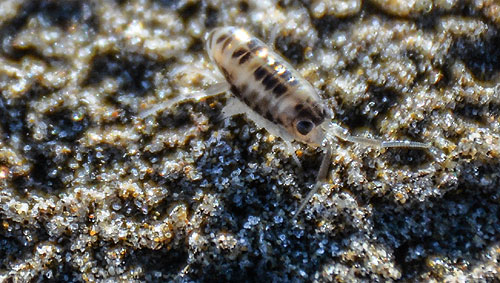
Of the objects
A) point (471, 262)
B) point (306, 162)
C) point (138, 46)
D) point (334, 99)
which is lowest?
point (471, 262)

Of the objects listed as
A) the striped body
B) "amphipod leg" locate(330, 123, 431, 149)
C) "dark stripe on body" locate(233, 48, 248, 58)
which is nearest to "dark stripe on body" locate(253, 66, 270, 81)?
the striped body

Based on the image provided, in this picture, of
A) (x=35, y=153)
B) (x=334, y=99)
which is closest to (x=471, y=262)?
(x=334, y=99)

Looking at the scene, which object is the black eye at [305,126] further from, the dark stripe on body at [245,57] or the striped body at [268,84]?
the dark stripe on body at [245,57]

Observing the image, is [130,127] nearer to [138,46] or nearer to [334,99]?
[138,46]

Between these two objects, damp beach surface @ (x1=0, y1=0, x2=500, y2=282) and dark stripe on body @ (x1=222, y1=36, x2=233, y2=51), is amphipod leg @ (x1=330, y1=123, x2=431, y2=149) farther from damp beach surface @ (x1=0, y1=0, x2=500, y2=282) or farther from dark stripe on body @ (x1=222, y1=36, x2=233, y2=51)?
dark stripe on body @ (x1=222, y1=36, x2=233, y2=51)

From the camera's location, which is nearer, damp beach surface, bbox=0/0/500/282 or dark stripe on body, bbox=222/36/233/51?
damp beach surface, bbox=0/0/500/282
